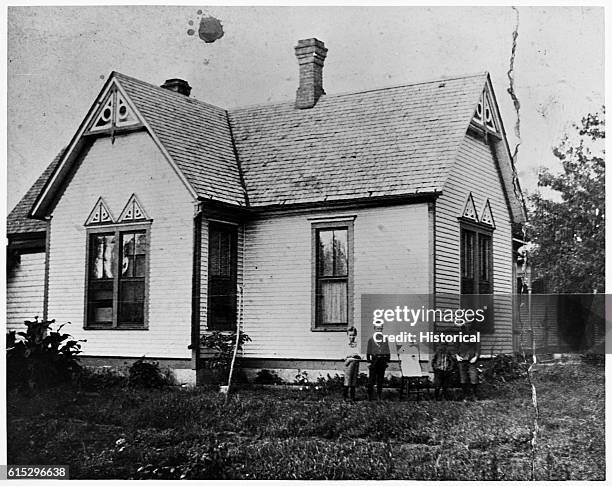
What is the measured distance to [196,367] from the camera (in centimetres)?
1391

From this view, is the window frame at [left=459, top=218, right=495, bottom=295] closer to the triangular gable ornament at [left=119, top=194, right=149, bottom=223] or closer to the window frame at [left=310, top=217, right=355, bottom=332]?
the window frame at [left=310, top=217, right=355, bottom=332]

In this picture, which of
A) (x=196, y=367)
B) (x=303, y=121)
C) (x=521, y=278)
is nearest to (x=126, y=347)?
(x=196, y=367)

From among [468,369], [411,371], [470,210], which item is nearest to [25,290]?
[411,371]

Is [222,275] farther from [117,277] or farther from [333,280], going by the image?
[333,280]

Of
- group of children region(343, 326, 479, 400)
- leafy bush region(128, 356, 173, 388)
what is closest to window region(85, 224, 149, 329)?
leafy bush region(128, 356, 173, 388)

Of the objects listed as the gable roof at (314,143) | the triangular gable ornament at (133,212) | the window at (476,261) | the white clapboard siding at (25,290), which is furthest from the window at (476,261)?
the white clapboard siding at (25,290)

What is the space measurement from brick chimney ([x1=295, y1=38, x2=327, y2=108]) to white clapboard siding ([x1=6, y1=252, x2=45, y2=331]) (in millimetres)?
4950

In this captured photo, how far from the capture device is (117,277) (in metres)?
14.3

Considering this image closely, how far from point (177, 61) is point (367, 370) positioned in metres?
5.07

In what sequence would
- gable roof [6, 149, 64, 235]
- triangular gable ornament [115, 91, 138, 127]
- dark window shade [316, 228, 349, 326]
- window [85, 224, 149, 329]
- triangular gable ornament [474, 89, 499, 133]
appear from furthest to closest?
triangular gable ornament [115, 91, 138, 127]
window [85, 224, 149, 329]
dark window shade [316, 228, 349, 326]
triangular gable ornament [474, 89, 499, 133]
gable roof [6, 149, 64, 235]

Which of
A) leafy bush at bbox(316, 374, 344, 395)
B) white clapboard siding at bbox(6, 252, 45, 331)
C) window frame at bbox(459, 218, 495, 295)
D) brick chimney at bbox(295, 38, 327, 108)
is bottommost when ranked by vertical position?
leafy bush at bbox(316, 374, 344, 395)

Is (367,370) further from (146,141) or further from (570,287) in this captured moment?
(146,141)

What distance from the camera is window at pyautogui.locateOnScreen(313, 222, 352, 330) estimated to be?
529 inches

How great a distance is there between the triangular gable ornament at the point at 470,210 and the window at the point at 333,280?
1.78m
